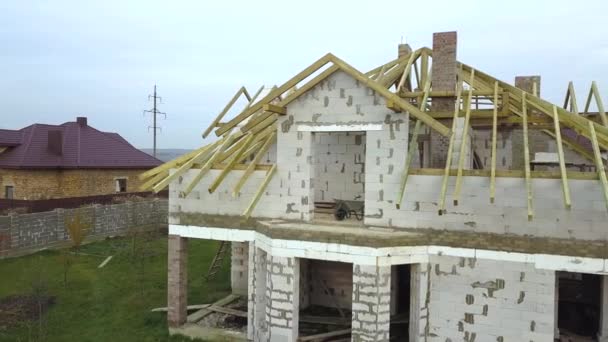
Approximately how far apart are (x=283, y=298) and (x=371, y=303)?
2022 millimetres

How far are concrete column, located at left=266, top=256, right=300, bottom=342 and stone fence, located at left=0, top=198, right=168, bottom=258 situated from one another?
11.5m

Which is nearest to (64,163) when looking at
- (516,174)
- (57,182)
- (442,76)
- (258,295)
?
(57,182)

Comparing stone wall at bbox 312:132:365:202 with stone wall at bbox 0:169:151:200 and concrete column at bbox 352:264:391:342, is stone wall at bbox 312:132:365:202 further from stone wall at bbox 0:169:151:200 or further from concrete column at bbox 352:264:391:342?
stone wall at bbox 0:169:151:200

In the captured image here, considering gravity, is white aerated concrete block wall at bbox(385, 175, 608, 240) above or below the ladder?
above

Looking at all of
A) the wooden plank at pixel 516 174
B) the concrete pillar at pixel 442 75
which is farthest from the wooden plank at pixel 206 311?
the concrete pillar at pixel 442 75

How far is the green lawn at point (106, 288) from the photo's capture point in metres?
11.8

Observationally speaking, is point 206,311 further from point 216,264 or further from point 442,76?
point 442,76

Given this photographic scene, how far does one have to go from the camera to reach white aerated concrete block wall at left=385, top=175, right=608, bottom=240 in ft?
28.3

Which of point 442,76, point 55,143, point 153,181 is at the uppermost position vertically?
point 442,76

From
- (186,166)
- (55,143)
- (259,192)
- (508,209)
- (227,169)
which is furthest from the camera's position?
(55,143)

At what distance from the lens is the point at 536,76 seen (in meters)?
17.2

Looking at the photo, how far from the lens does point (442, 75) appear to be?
1298 centimetres

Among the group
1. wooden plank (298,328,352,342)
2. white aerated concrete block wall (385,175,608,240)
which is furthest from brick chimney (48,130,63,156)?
white aerated concrete block wall (385,175,608,240)

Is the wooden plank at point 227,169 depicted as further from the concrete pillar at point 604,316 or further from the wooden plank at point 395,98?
the concrete pillar at point 604,316
